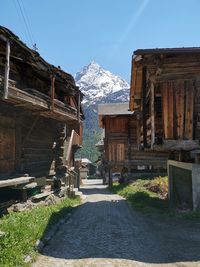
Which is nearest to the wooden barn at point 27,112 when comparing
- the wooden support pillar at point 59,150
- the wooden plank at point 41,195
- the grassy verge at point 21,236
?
the wooden support pillar at point 59,150

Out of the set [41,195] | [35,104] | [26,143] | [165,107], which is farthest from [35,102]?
[165,107]

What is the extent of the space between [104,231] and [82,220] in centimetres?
215

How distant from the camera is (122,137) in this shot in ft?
91.7

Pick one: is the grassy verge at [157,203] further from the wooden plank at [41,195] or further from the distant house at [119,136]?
the distant house at [119,136]

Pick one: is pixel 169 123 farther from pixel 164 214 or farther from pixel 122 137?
pixel 122 137

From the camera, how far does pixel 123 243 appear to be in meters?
8.09

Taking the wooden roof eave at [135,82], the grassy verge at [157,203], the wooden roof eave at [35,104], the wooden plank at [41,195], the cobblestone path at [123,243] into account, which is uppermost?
the wooden roof eave at [135,82]

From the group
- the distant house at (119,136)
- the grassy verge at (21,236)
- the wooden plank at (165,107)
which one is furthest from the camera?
the distant house at (119,136)

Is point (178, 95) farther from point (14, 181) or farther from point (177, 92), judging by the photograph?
point (14, 181)

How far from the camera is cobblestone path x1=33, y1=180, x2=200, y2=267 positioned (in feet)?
22.0

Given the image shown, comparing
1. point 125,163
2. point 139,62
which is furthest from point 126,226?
point 125,163

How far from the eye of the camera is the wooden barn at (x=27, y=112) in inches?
453

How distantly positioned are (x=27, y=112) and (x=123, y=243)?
803 cm

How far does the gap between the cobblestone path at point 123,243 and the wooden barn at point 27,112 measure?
3.37 meters
